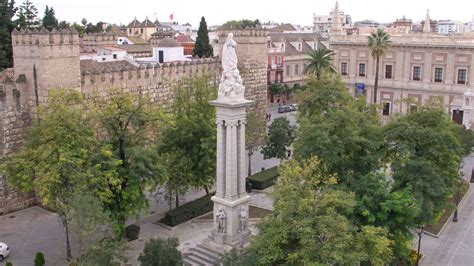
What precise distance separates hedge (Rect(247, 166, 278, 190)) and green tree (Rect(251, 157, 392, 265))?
15.4 m

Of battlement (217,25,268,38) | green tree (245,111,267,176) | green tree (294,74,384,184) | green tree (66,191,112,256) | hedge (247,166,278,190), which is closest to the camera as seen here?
green tree (66,191,112,256)

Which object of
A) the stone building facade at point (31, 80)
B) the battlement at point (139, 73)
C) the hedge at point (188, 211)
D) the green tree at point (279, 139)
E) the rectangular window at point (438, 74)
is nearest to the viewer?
the hedge at point (188, 211)

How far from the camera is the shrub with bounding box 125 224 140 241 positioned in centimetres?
2667

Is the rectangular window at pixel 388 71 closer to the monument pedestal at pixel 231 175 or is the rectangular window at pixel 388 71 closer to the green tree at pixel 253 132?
the green tree at pixel 253 132

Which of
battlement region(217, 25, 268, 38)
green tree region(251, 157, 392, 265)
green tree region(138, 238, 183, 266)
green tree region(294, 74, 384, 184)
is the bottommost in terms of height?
green tree region(138, 238, 183, 266)

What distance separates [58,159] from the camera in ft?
77.1

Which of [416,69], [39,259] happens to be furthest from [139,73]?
[416,69]

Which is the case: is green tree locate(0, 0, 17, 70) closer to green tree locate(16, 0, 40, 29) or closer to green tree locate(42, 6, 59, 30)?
green tree locate(16, 0, 40, 29)

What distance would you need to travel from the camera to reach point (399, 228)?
2175cm

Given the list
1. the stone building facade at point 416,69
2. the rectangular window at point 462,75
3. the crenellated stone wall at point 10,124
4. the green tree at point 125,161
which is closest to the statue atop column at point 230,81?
the green tree at point 125,161

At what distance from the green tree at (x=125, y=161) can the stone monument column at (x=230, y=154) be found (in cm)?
379

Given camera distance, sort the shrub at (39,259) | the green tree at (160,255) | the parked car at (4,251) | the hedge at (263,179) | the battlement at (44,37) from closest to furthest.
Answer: the green tree at (160,255) < the shrub at (39,259) < the parked car at (4,251) < the battlement at (44,37) < the hedge at (263,179)

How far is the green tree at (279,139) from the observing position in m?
36.7

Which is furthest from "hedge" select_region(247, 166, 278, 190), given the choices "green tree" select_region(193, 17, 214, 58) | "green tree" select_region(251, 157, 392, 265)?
"green tree" select_region(193, 17, 214, 58)
